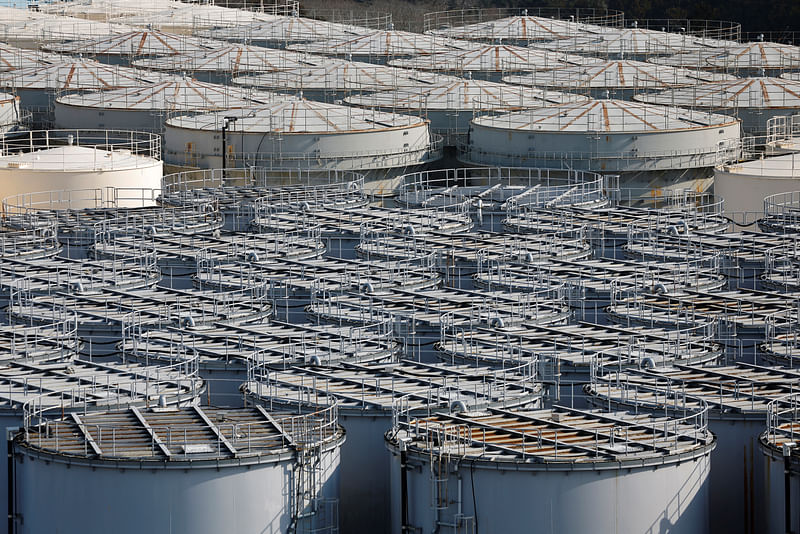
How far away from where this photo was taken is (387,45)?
11569cm

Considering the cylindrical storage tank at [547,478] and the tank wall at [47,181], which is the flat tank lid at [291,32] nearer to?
the tank wall at [47,181]

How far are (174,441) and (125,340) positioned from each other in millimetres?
9410

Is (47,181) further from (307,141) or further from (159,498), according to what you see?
(159,498)

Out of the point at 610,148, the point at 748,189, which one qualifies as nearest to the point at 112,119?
the point at 610,148

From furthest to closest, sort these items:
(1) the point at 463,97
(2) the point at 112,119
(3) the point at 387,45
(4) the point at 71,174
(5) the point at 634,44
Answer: (5) the point at 634,44, (3) the point at 387,45, (1) the point at 463,97, (2) the point at 112,119, (4) the point at 71,174

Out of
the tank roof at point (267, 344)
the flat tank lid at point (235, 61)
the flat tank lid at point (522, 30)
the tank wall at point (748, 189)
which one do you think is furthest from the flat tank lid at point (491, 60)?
the tank roof at point (267, 344)

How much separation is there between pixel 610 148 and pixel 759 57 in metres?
37.3

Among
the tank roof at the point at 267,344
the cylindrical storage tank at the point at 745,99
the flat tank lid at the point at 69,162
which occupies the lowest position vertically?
the tank roof at the point at 267,344

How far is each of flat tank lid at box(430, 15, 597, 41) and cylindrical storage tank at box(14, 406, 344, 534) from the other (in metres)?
91.7

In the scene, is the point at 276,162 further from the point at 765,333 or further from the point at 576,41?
the point at 576,41

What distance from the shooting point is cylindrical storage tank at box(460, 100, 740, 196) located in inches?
3034

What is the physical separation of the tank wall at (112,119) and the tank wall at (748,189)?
29.0m

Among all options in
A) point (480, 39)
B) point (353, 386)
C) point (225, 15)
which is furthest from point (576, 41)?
point (353, 386)

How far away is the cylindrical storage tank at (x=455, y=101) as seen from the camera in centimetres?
8881
